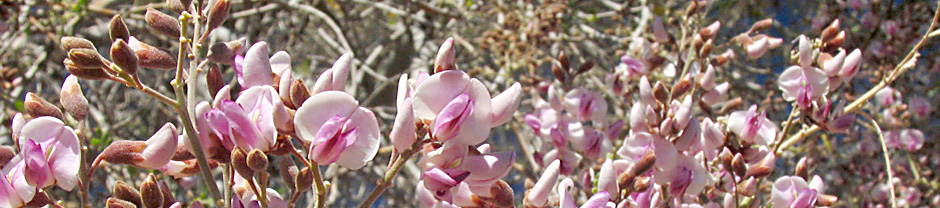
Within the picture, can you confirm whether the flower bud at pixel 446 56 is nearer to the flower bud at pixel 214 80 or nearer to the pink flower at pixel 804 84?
the flower bud at pixel 214 80

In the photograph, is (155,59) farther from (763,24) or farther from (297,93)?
(763,24)

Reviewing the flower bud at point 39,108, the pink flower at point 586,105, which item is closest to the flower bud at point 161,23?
the flower bud at point 39,108

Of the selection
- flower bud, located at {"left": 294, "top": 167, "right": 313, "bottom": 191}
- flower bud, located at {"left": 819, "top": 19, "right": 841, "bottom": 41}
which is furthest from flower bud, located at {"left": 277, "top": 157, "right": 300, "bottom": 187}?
flower bud, located at {"left": 819, "top": 19, "right": 841, "bottom": 41}

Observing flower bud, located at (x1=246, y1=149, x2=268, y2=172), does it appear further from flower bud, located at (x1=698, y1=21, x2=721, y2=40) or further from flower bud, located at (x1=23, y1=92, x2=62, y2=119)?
flower bud, located at (x1=698, y1=21, x2=721, y2=40)

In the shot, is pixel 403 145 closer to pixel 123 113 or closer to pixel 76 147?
pixel 76 147

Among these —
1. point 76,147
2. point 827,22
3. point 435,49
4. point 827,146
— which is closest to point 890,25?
point 827,22

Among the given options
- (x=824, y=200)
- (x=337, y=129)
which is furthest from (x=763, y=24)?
(x=337, y=129)
